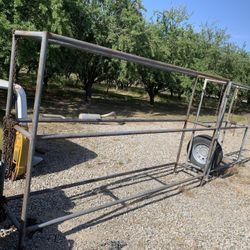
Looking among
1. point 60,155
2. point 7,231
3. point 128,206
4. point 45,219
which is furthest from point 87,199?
point 60,155

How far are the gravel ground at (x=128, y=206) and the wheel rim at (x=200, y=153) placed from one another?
45 cm

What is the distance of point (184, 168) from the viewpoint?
693cm

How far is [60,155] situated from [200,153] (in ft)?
9.65

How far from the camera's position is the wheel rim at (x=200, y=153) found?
6750mm

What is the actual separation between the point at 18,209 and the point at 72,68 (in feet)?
37.3

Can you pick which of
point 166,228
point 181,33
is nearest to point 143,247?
point 166,228

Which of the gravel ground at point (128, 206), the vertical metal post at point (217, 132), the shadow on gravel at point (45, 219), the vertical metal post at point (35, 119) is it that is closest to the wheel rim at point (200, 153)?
the gravel ground at point (128, 206)

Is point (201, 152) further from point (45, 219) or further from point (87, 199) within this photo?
Result: point (45, 219)

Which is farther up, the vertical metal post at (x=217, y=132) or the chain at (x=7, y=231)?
the vertical metal post at (x=217, y=132)

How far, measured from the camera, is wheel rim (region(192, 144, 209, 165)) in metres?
6.75

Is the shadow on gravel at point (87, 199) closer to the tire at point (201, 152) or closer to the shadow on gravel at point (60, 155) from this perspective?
the tire at point (201, 152)

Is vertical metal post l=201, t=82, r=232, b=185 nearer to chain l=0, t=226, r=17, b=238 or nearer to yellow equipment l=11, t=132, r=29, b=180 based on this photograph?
yellow equipment l=11, t=132, r=29, b=180

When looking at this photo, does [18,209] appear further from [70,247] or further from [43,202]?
[70,247]

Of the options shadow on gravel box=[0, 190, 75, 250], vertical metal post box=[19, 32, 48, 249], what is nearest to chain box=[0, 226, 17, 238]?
shadow on gravel box=[0, 190, 75, 250]
